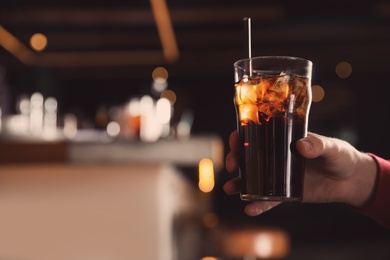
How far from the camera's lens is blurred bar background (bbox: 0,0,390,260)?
3664 mm

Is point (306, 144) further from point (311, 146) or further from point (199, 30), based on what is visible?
point (199, 30)

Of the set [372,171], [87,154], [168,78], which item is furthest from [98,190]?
[168,78]

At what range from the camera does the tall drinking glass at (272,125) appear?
1131mm

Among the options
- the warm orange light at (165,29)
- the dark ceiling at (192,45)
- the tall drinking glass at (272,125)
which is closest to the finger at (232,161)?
the tall drinking glass at (272,125)

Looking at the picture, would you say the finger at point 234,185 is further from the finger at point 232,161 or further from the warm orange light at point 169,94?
the warm orange light at point 169,94

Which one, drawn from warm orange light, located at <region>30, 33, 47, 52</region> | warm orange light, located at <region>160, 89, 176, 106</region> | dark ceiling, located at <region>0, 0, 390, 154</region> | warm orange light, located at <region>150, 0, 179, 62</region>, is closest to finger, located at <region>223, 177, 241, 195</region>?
warm orange light, located at <region>150, 0, 179, 62</region>

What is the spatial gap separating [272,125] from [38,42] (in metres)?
5.93

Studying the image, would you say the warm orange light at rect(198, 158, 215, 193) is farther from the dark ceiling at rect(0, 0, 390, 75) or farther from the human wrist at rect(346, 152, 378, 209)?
the human wrist at rect(346, 152, 378, 209)

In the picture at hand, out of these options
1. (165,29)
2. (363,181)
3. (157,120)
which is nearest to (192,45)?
(165,29)

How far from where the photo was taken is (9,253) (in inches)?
141

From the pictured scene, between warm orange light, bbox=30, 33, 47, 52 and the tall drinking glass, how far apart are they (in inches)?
220

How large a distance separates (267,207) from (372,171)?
0.30m

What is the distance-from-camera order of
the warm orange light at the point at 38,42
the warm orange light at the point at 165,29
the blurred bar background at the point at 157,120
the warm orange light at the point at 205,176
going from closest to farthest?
1. the blurred bar background at the point at 157,120
2. the warm orange light at the point at 165,29
3. the warm orange light at the point at 38,42
4. the warm orange light at the point at 205,176

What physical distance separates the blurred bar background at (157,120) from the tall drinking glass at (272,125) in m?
2.57
